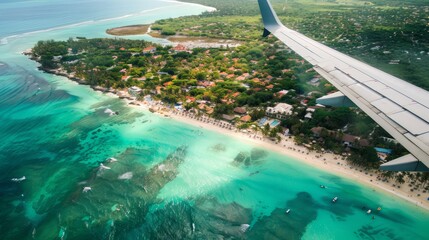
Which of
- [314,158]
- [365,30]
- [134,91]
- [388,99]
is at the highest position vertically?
[388,99]

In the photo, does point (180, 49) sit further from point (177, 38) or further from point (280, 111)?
point (280, 111)

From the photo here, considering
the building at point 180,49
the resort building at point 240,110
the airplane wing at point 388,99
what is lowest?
the resort building at point 240,110

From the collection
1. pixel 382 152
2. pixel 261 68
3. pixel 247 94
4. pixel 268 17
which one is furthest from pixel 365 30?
pixel 268 17

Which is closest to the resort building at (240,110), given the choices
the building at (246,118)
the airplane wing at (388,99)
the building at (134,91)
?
the building at (246,118)

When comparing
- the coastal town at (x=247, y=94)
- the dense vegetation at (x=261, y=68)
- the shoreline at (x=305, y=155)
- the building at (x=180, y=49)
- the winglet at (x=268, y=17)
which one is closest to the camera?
the winglet at (x=268, y=17)

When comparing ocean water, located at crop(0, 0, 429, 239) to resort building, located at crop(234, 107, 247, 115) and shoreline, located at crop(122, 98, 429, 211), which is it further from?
resort building, located at crop(234, 107, 247, 115)

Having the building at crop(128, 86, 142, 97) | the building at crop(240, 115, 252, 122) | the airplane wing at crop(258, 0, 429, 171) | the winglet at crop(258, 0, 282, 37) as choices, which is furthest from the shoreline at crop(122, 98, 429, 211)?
the winglet at crop(258, 0, 282, 37)

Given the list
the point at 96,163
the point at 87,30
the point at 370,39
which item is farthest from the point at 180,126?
the point at 87,30

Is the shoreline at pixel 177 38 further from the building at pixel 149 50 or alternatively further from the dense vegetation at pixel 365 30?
the building at pixel 149 50
